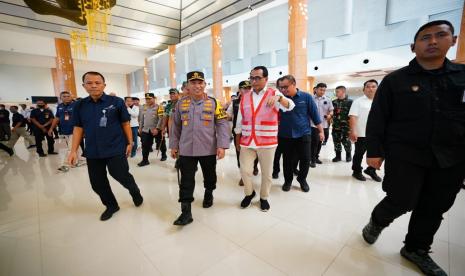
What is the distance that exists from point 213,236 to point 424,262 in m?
1.53

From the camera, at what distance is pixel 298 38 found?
7.78 metres

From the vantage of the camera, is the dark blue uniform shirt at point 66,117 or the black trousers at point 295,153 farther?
the dark blue uniform shirt at point 66,117

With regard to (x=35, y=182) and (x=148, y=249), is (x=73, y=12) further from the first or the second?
(x=148, y=249)

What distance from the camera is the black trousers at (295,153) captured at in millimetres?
2721

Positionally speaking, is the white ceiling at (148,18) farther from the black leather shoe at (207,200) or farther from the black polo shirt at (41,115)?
the black leather shoe at (207,200)

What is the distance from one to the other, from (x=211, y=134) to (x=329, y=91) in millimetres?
13292

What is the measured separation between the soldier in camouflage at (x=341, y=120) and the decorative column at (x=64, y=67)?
14987 mm

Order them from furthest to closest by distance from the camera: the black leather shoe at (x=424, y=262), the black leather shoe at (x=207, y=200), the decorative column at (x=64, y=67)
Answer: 1. the decorative column at (x=64, y=67)
2. the black leather shoe at (x=207, y=200)
3. the black leather shoe at (x=424, y=262)

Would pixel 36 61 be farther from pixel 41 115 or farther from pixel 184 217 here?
pixel 184 217

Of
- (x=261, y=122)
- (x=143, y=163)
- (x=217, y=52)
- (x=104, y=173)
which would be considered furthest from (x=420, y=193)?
(x=217, y=52)

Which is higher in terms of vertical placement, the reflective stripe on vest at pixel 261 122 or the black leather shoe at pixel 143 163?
the reflective stripe on vest at pixel 261 122

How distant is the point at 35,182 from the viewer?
11.2 feet

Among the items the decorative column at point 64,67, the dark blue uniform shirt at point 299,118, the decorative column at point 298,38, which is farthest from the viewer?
the decorative column at point 64,67

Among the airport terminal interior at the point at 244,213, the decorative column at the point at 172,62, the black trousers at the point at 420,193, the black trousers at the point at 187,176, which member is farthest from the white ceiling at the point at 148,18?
the black trousers at the point at 420,193
